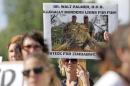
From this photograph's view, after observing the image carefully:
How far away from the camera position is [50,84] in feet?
19.3

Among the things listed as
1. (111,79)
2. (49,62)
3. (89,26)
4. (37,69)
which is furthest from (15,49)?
(111,79)

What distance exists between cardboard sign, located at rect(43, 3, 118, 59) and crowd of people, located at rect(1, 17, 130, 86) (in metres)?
1.78

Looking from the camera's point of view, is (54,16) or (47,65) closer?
(47,65)

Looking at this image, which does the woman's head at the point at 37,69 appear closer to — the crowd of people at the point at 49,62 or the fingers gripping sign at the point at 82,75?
the crowd of people at the point at 49,62

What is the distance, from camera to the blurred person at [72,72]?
9.30m

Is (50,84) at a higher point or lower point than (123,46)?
lower

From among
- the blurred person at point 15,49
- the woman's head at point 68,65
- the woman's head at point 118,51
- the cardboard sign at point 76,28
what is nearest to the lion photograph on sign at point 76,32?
the cardboard sign at point 76,28

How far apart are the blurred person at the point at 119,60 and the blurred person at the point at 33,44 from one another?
213cm

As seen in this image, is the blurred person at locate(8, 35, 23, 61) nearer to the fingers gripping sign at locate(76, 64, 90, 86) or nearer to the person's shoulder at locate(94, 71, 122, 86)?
the fingers gripping sign at locate(76, 64, 90, 86)

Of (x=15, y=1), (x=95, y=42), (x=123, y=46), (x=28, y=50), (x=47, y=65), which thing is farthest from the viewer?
(x=15, y=1)

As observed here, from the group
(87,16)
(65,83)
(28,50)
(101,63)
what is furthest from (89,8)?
(101,63)

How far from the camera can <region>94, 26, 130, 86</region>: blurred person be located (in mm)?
4500

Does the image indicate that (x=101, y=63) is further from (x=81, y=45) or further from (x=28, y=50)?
(x=81, y=45)

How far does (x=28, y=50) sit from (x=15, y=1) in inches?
1682
